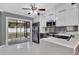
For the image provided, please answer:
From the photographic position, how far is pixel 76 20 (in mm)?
2375

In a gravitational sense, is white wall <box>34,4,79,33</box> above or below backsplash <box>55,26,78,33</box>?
above

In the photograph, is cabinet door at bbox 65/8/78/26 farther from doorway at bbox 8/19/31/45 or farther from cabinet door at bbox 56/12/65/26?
doorway at bbox 8/19/31/45

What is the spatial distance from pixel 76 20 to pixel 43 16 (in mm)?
1248

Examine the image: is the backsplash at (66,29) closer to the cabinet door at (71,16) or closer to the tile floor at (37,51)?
the cabinet door at (71,16)

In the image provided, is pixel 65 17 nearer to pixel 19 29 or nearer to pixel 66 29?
pixel 66 29

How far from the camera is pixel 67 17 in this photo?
2645 mm

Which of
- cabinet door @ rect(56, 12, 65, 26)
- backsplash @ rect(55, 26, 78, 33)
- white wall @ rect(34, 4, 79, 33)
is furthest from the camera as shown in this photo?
cabinet door @ rect(56, 12, 65, 26)

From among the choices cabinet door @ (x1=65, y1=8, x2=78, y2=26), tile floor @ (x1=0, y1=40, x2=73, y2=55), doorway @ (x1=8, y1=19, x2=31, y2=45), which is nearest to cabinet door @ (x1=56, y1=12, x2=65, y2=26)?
cabinet door @ (x1=65, y1=8, x2=78, y2=26)

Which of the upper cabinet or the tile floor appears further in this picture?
the upper cabinet

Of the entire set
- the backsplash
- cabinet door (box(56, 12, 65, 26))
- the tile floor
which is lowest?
the tile floor

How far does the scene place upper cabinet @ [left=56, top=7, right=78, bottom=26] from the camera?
239 cm

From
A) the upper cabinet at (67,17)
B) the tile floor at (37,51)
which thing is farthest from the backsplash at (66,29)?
the tile floor at (37,51)

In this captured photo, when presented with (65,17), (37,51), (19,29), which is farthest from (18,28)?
(37,51)

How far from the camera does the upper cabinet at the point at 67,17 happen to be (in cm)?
239
